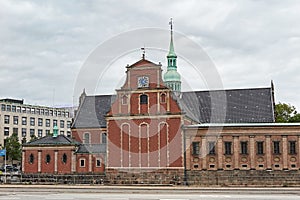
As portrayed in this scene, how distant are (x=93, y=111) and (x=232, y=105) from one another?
2116cm

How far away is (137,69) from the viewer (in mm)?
55656

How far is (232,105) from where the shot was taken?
64.6m

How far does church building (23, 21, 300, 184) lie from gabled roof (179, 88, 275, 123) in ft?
13.9

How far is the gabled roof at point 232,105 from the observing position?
6306 cm

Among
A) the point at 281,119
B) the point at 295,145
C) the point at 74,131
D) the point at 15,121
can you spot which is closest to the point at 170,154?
the point at 295,145

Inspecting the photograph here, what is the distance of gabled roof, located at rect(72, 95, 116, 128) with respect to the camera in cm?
6888

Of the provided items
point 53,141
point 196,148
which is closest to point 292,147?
point 196,148

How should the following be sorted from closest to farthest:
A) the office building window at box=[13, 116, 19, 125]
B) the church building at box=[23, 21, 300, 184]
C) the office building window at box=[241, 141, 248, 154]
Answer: the church building at box=[23, 21, 300, 184] < the office building window at box=[241, 141, 248, 154] < the office building window at box=[13, 116, 19, 125]

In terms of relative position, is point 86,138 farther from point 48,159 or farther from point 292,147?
point 292,147

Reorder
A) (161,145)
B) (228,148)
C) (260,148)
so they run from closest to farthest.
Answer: (260,148) → (228,148) → (161,145)

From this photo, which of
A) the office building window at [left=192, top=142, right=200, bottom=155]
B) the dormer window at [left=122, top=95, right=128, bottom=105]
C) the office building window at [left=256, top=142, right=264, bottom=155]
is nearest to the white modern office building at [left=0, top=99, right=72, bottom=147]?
the dormer window at [left=122, top=95, right=128, bottom=105]

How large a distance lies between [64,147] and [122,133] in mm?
9141

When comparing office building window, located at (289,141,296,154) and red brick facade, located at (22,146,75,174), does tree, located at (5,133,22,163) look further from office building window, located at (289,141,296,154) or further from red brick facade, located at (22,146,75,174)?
office building window, located at (289,141,296,154)

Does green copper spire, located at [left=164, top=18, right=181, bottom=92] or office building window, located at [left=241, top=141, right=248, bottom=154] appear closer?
office building window, located at [left=241, top=141, right=248, bottom=154]
